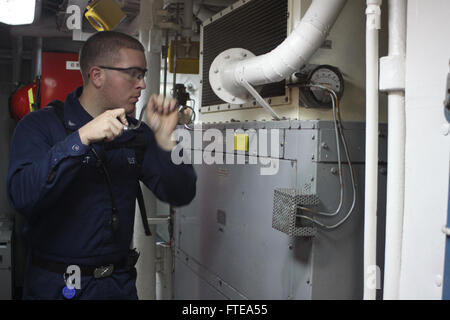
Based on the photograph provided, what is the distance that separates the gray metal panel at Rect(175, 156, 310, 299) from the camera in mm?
1755

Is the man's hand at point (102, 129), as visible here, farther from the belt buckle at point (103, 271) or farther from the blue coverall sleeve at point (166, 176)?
the belt buckle at point (103, 271)

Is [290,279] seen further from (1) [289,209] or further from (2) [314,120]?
(2) [314,120]

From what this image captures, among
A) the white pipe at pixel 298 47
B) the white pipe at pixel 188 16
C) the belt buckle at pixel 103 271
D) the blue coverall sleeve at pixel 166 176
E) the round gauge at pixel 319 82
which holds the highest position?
the white pipe at pixel 188 16

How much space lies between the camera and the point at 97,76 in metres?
1.77

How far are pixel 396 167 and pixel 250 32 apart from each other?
1224 millimetres

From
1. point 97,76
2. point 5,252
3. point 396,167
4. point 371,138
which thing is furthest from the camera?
point 5,252

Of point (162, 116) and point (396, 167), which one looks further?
point (162, 116)

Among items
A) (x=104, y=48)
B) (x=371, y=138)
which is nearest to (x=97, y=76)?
(x=104, y=48)

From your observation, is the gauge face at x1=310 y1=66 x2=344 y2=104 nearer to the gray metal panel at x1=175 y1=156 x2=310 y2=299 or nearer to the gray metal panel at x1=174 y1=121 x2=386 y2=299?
the gray metal panel at x1=174 y1=121 x2=386 y2=299

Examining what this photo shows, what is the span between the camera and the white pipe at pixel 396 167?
1.11 metres

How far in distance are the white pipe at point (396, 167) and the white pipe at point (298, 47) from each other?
1.27 ft

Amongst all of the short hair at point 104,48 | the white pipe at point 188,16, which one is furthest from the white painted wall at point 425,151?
the white pipe at point 188,16

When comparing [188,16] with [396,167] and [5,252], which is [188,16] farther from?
[5,252]
